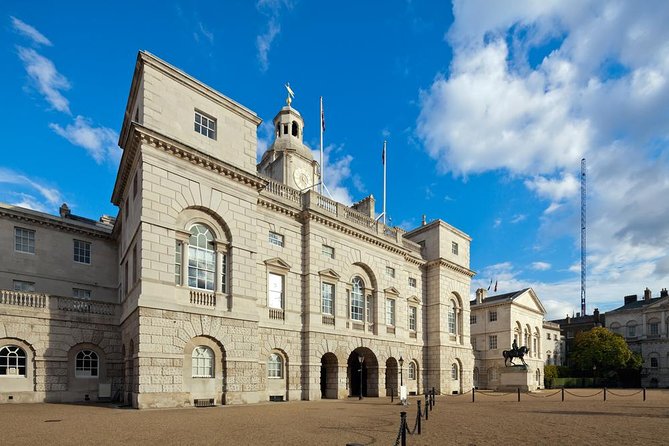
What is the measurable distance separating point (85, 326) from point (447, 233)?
31.9m

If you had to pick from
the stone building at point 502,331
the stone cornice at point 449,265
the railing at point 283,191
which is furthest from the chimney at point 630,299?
the railing at point 283,191

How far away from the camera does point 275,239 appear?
31.0 m

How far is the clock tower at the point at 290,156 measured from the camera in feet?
152

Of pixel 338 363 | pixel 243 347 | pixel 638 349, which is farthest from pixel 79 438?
pixel 638 349

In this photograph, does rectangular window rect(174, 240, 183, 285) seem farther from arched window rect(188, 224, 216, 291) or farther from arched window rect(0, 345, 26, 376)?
arched window rect(0, 345, 26, 376)

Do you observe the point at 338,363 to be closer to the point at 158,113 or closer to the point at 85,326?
the point at 85,326

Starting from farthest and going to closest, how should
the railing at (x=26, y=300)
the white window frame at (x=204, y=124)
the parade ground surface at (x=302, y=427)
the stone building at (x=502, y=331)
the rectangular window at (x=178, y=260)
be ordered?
the stone building at (x=502, y=331) → the white window frame at (x=204, y=124) → the railing at (x=26, y=300) → the rectangular window at (x=178, y=260) → the parade ground surface at (x=302, y=427)

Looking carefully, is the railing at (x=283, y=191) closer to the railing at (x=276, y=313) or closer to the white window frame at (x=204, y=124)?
the white window frame at (x=204, y=124)

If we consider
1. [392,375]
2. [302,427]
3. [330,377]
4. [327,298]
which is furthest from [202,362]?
[392,375]

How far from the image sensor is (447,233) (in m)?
45.4

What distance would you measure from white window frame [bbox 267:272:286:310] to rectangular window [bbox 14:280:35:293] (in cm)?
1503

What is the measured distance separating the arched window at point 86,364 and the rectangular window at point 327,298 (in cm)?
1442

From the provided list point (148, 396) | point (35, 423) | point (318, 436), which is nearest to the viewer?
point (318, 436)

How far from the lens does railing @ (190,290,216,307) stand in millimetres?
24000
